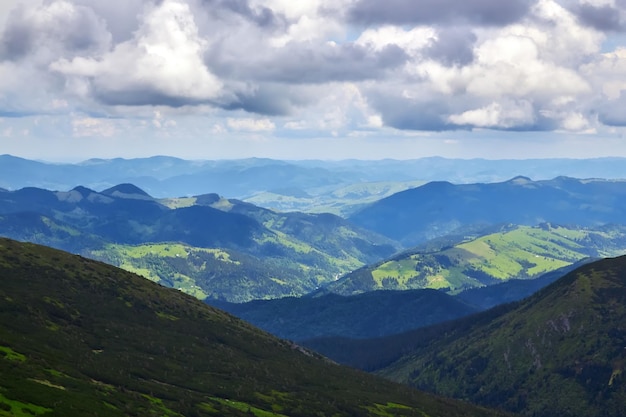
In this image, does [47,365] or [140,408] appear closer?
[140,408]

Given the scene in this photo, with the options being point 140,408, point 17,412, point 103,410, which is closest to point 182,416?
point 140,408

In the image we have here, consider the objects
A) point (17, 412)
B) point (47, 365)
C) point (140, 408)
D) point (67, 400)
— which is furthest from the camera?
point (47, 365)

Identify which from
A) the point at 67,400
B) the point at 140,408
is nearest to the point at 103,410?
the point at 67,400

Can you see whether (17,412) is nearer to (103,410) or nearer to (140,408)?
(103,410)

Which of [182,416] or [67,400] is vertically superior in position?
[67,400]

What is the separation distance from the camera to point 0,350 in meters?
190

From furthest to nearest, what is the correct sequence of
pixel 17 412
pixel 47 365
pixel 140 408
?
1. pixel 47 365
2. pixel 140 408
3. pixel 17 412

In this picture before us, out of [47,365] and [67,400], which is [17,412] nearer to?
[67,400]

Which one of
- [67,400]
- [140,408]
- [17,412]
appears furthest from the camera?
[140,408]

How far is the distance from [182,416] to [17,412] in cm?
7378

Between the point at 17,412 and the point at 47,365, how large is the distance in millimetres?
69109

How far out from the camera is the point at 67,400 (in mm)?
157500

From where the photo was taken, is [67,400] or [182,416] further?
[182,416]

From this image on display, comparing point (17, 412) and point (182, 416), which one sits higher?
point (17, 412)
